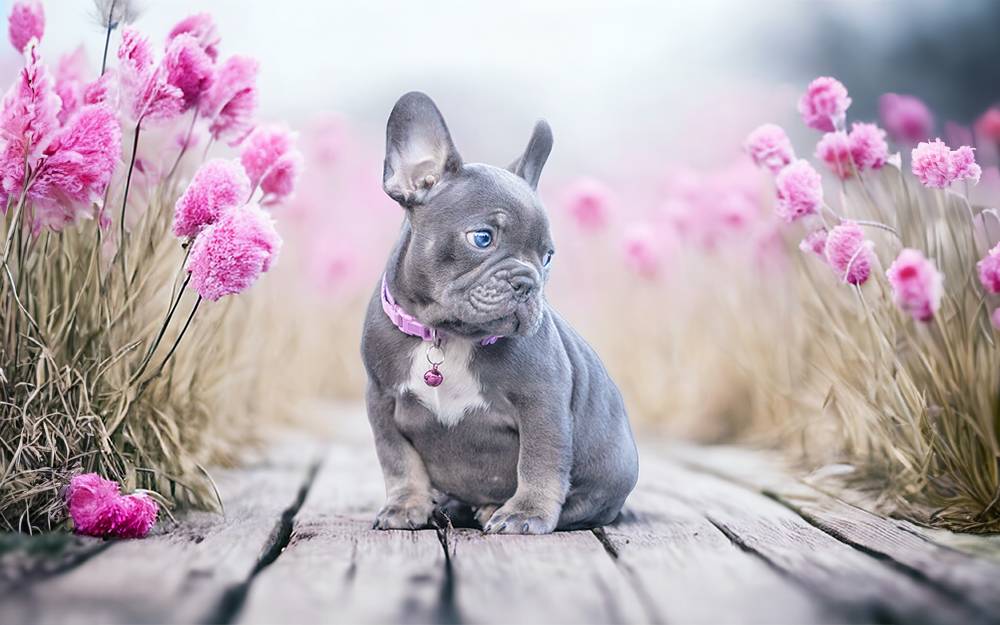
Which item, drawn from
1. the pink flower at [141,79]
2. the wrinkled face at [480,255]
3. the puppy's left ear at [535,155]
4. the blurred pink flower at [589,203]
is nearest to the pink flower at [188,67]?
the pink flower at [141,79]

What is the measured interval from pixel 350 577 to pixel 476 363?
597 mm

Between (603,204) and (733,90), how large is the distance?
2.34 metres

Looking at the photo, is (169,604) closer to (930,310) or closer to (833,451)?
(930,310)

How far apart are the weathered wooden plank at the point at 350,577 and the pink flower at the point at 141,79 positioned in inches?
41.8

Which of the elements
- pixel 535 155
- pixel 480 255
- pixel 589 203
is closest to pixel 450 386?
pixel 480 255

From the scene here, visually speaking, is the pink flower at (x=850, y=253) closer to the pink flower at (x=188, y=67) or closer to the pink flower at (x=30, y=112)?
the pink flower at (x=188, y=67)

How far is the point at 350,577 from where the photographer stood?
2145 mm

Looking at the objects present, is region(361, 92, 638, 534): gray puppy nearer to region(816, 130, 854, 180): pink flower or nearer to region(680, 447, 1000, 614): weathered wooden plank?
region(680, 447, 1000, 614): weathered wooden plank

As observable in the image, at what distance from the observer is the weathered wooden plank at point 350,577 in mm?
1903

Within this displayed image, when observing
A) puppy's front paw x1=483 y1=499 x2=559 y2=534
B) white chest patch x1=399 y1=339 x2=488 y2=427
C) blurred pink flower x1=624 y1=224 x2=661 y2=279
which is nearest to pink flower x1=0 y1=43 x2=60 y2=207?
white chest patch x1=399 y1=339 x2=488 y2=427

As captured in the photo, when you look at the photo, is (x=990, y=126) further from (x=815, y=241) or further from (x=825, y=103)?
(x=815, y=241)

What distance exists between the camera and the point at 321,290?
234 inches

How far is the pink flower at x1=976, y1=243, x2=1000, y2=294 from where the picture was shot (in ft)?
8.23

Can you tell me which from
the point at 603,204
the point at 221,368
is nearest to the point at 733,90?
the point at 603,204
